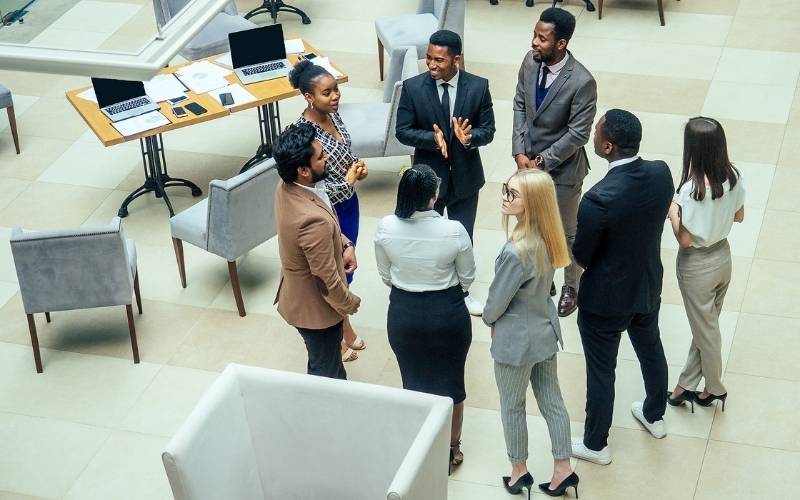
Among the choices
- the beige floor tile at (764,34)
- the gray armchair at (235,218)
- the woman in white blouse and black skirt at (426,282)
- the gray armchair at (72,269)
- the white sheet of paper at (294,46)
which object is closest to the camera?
the woman in white blouse and black skirt at (426,282)

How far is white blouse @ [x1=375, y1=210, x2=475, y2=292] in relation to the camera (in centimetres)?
423

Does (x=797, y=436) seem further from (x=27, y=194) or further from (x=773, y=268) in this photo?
(x=27, y=194)

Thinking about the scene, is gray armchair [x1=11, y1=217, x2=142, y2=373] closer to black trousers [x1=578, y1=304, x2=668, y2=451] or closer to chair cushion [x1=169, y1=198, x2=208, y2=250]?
A: chair cushion [x1=169, y1=198, x2=208, y2=250]

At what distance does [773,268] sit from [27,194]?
207 inches

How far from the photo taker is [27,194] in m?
7.52

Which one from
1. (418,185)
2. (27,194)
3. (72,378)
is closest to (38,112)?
(27,194)

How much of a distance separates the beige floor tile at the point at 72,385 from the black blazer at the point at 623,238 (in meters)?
2.63

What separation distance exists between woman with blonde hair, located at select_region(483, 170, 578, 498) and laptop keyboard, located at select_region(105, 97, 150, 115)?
11.9ft

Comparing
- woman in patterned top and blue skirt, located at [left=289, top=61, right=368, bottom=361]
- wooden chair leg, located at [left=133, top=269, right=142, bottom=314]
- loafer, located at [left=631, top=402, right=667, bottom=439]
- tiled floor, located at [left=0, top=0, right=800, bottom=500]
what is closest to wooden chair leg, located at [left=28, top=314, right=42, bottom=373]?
tiled floor, located at [left=0, top=0, right=800, bottom=500]

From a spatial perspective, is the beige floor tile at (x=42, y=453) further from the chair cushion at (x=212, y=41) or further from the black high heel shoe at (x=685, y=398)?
the chair cushion at (x=212, y=41)

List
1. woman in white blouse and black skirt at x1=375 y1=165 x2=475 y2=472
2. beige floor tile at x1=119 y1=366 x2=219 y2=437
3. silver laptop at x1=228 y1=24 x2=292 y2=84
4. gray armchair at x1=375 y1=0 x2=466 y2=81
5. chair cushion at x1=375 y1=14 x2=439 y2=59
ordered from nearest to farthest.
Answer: woman in white blouse and black skirt at x1=375 y1=165 x2=475 y2=472 < beige floor tile at x1=119 y1=366 x2=219 y2=437 < silver laptop at x1=228 y1=24 x2=292 y2=84 < gray armchair at x1=375 y1=0 x2=466 y2=81 < chair cushion at x1=375 y1=14 x2=439 y2=59

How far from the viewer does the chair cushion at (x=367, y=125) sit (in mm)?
6957

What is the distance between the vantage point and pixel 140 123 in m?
6.84

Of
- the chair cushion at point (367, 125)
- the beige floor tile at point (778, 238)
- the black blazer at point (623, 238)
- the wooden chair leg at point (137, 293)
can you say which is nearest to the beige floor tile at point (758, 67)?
the beige floor tile at point (778, 238)
